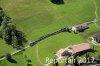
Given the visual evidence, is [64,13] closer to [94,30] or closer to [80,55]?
[94,30]

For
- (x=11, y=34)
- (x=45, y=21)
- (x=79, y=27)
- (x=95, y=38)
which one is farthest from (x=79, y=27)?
(x=11, y=34)

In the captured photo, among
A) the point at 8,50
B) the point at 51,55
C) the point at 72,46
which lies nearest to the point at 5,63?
the point at 8,50

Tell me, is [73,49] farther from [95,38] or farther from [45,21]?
[45,21]

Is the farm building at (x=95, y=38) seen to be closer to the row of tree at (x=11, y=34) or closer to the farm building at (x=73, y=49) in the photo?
the farm building at (x=73, y=49)

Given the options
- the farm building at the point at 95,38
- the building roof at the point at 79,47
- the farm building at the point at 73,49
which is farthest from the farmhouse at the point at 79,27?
the farm building at the point at 73,49

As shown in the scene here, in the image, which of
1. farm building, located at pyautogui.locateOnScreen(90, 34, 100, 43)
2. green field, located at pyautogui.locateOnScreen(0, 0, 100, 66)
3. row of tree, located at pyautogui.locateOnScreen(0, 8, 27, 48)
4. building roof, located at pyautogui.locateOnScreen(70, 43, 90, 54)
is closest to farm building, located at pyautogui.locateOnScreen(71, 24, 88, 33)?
green field, located at pyautogui.locateOnScreen(0, 0, 100, 66)
